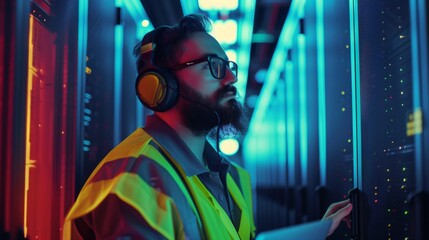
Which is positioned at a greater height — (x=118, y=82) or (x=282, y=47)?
(x=282, y=47)

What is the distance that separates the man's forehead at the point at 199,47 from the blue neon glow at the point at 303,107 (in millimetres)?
1402

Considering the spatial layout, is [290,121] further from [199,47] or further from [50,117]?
[50,117]

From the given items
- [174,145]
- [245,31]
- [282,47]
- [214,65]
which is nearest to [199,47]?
[214,65]

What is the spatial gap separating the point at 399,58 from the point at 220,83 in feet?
2.36

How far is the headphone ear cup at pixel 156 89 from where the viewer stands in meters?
1.76

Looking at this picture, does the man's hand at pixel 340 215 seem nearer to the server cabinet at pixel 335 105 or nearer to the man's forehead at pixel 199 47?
the server cabinet at pixel 335 105

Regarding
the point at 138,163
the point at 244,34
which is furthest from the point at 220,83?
the point at 244,34

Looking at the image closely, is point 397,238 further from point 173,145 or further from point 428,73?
point 173,145

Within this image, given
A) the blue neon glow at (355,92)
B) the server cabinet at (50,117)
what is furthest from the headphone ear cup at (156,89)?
the blue neon glow at (355,92)

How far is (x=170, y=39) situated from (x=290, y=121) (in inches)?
97.0

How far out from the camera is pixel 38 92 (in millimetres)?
1573

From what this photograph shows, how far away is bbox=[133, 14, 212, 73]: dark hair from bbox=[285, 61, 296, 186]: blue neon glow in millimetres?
2086

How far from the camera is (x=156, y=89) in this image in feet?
5.73

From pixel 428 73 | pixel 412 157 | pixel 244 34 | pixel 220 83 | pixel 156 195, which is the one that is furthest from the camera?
pixel 244 34
